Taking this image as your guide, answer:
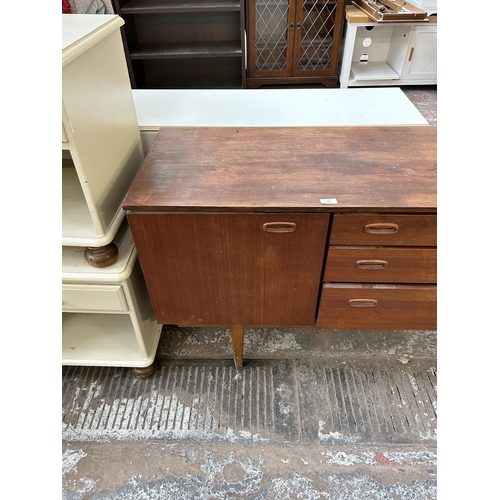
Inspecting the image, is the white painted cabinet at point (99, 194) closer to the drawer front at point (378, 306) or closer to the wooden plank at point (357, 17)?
the drawer front at point (378, 306)

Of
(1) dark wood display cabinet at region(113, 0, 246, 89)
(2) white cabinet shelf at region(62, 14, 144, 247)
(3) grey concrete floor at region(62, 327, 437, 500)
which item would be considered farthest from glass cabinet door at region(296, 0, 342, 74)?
(3) grey concrete floor at region(62, 327, 437, 500)

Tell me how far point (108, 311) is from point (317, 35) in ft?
8.51

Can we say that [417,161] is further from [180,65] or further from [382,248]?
[180,65]

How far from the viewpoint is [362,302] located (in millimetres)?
1034

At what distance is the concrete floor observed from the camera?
107 centimetres

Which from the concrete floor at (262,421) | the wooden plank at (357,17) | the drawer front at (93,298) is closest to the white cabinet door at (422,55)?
the wooden plank at (357,17)

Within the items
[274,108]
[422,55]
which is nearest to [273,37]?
[422,55]

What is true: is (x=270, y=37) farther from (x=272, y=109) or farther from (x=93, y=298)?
(x=93, y=298)

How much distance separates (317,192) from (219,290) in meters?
0.37

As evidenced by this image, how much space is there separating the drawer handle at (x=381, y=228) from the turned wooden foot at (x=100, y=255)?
684 mm

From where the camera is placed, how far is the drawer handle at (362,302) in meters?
1.03

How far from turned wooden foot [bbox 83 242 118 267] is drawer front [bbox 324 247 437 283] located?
0.60 meters

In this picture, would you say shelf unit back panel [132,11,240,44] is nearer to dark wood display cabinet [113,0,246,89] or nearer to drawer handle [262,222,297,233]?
dark wood display cabinet [113,0,246,89]

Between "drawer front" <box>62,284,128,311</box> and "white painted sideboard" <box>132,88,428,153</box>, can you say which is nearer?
"drawer front" <box>62,284,128,311</box>
